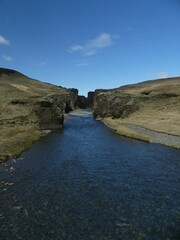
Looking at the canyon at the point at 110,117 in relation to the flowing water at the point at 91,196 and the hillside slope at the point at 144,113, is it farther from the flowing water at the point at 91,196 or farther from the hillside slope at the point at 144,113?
the flowing water at the point at 91,196

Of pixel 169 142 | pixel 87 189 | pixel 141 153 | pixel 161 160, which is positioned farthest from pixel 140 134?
pixel 87 189

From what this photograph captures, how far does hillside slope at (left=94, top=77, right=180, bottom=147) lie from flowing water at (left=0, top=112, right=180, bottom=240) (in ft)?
54.5

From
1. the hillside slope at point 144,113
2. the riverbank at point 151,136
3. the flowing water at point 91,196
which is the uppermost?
the hillside slope at point 144,113

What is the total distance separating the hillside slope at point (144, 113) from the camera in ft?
199

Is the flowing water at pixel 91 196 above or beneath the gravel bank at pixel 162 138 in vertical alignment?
beneath

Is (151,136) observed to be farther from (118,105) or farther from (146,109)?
(118,105)

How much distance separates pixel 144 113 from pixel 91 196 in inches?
2379

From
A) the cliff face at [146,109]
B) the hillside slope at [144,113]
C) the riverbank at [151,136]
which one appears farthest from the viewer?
the cliff face at [146,109]

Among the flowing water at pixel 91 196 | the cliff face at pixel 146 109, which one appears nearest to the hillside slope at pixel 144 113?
the cliff face at pixel 146 109

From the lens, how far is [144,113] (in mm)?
83750

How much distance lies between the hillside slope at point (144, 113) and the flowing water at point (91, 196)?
1662 centimetres

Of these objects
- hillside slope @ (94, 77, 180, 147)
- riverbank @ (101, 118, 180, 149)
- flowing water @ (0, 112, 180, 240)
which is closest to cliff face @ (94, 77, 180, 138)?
hillside slope @ (94, 77, 180, 147)

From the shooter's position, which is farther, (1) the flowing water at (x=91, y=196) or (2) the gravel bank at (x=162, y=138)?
(2) the gravel bank at (x=162, y=138)

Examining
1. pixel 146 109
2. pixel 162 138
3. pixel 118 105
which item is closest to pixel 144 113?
pixel 146 109
